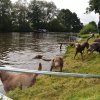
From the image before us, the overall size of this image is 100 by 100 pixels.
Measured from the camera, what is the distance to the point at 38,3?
124 meters

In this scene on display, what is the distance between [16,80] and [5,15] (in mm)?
94035

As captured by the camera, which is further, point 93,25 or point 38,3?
point 38,3

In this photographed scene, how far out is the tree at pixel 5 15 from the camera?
9638 cm

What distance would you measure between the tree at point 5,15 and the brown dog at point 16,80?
8625cm

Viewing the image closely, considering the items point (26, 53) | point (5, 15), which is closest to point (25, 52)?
point (26, 53)

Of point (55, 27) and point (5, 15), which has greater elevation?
point (5, 15)

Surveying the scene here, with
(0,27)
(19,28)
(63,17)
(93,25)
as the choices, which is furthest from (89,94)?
(63,17)

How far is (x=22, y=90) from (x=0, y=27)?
8559 centimetres

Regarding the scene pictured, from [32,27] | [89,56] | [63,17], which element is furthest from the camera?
[63,17]

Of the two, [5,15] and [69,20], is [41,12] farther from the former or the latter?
[5,15]

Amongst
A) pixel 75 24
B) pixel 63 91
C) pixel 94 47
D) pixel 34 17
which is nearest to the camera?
pixel 63 91

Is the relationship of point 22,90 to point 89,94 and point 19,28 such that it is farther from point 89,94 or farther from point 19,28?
point 19,28

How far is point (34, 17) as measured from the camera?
118062 mm

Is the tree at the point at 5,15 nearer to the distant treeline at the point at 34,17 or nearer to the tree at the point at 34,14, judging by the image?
the distant treeline at the point at 34,17
